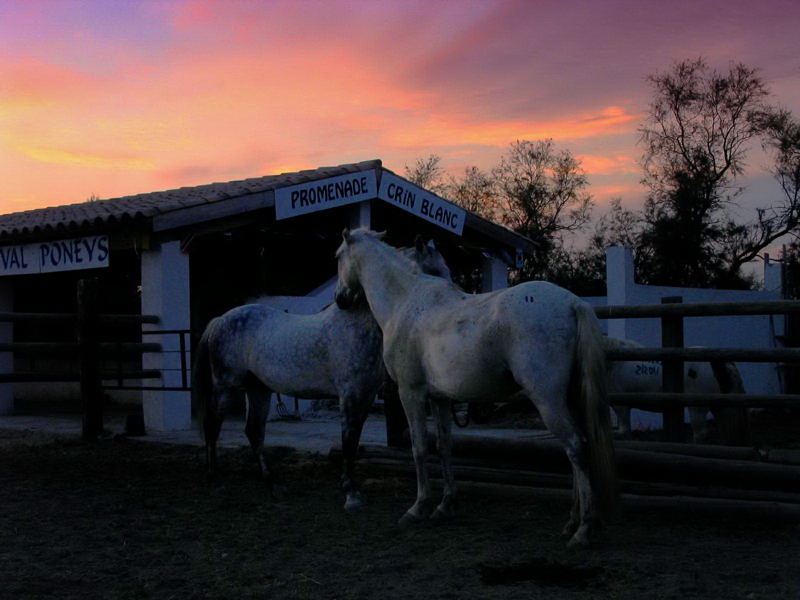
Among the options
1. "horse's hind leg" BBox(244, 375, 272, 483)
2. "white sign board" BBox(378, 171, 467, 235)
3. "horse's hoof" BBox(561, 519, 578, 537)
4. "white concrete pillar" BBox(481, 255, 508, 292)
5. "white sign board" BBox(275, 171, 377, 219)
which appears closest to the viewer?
"horse's hoof" BBox(561, 519, 578, 537)

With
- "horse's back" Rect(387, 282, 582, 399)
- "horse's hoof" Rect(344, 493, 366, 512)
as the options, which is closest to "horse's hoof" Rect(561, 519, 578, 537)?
"horse's back" Rect(387, 282, 582, 399)

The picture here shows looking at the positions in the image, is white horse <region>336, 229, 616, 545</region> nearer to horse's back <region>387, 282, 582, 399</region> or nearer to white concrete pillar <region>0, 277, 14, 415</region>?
horse's back <region>387, 282, 582, 399</region>

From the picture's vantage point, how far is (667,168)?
2661cm

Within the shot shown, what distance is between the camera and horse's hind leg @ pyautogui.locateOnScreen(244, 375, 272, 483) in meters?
6.94

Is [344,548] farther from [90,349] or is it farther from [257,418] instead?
[90,349]

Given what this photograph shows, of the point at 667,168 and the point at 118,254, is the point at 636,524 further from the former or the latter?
the point at 667,168

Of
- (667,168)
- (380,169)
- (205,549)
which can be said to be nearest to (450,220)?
(380,169)

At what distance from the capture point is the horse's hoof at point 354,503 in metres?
5.79

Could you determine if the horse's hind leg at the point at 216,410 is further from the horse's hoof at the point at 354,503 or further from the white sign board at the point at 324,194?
the white sign board at the point at 324,194

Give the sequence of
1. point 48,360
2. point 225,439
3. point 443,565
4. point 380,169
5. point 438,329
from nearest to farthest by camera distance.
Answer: point 443,565 < point 438,329 < point 225,439 < point 380,169 < point 48,360

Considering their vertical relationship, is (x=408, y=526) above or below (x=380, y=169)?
below

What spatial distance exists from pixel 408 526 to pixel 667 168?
23.7 meters

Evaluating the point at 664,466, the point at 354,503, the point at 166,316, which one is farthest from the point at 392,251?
the point at 166,316

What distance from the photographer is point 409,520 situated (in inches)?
208
